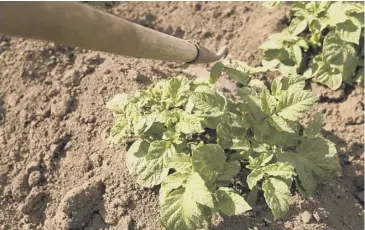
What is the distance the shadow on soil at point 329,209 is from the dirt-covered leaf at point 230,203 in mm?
184

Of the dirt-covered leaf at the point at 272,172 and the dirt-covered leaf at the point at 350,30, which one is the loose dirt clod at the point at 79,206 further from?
the dirt-covered leaf at the point at 350,30

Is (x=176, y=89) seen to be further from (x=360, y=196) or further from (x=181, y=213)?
(x=360, y=196)

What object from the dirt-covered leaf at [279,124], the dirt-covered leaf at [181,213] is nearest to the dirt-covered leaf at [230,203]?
the dirt-covered leaf at [181,213]

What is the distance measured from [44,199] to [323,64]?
6.12ft

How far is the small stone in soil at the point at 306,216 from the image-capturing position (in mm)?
2332

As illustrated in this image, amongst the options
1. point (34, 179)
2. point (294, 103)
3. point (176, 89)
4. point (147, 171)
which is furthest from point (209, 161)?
point (34, 179)

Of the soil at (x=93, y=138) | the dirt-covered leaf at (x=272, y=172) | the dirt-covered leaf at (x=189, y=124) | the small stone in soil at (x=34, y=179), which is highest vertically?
the dirt-covered leaf at (x=189, y=124)

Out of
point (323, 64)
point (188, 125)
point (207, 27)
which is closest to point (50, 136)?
point (188, 125)

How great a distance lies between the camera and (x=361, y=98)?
2.88 m

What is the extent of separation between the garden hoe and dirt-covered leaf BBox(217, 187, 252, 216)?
2.37ft

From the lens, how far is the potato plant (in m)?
2.11

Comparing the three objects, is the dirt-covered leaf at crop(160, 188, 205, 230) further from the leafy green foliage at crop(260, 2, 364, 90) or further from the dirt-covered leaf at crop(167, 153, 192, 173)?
the leafy green foliage at crop(260, 2, 364, 90)

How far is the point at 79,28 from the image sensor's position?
139 centimetres

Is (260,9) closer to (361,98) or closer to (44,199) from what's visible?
(361,98)
